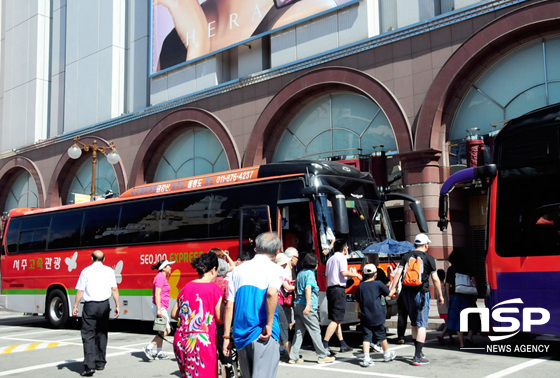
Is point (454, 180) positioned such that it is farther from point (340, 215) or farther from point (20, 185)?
point (20, 185)

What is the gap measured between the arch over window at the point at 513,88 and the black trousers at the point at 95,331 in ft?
40.9

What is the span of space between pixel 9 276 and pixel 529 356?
50.9ft

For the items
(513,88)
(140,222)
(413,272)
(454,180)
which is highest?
(513,88)

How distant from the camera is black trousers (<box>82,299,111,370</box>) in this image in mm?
9344

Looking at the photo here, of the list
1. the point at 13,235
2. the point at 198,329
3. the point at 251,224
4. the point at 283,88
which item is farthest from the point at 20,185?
the point at 198,329

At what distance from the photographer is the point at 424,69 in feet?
60.2

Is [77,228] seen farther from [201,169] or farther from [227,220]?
[201,169]

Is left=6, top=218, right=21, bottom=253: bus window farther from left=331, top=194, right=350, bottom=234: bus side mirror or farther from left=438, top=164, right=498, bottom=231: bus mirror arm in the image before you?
left=438, top=164, right=498, bottom=231: bus mirror arm

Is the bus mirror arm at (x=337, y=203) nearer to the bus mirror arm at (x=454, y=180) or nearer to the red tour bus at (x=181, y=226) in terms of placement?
the red tour bus at (x=181, y=226)

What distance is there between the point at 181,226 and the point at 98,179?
18.3 meters

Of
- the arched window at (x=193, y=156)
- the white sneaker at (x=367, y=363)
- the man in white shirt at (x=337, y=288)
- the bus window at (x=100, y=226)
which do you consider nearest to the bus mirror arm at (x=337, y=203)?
the man in white shirt at (x=337, y=288)

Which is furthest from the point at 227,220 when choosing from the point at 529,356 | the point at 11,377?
the point at 529,356

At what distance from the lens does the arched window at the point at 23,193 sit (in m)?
34.5

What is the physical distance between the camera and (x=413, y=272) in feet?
30.9
